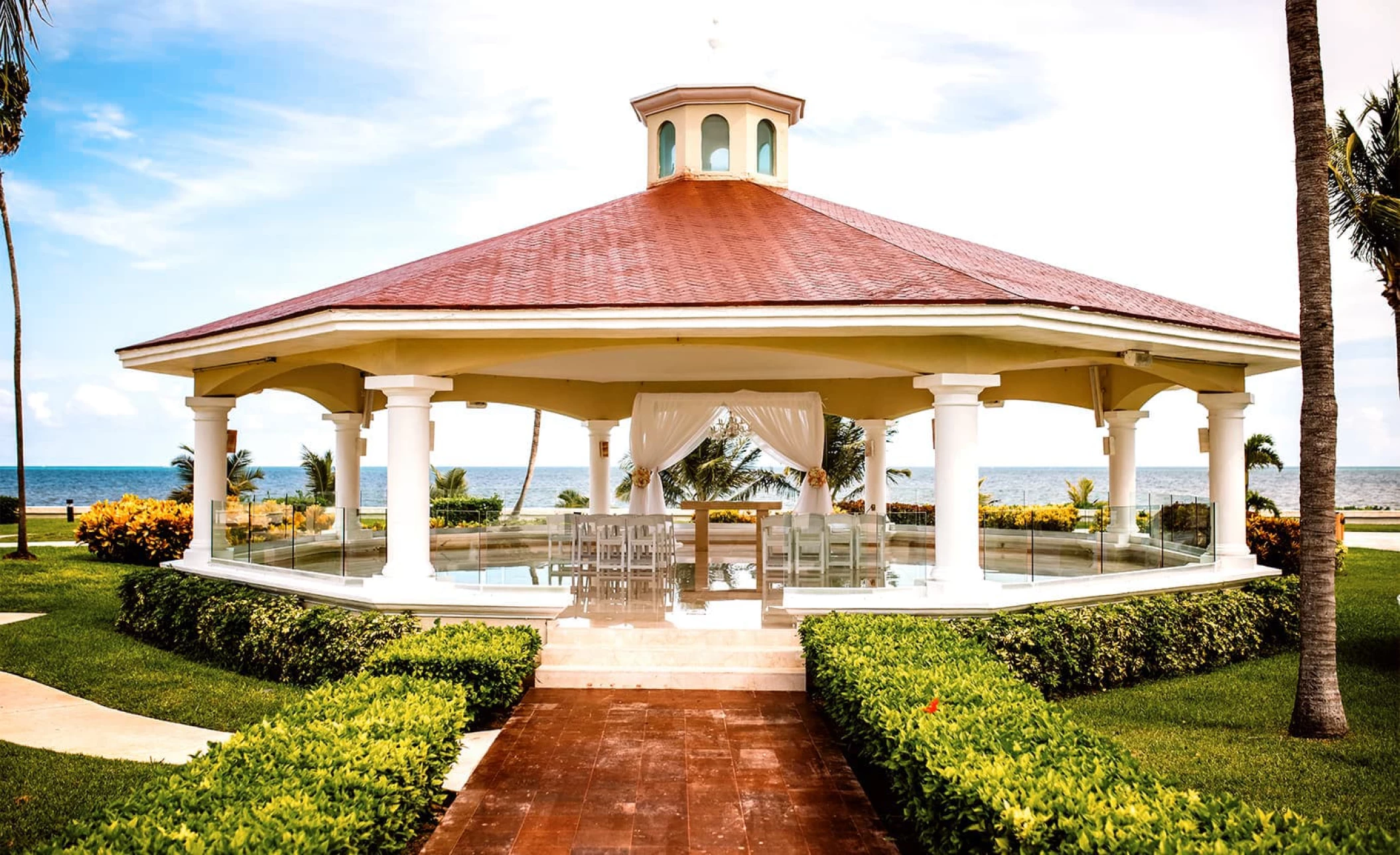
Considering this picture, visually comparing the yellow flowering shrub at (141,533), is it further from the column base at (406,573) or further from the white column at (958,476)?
the white column at (958,476)

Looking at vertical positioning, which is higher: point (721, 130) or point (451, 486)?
point (721, 130)

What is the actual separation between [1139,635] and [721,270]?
610cm

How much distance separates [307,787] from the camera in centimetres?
481

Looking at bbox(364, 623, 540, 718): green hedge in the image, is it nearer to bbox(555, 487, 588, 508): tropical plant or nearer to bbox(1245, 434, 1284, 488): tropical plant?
bbox(555, 487, 588, 508): tropical plant

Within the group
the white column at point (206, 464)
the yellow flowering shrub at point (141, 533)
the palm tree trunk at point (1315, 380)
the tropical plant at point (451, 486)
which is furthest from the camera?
the tropical plant at point (451, 486)

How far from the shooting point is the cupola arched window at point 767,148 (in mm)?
16594

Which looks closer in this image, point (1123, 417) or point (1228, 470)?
point (1228, 470)

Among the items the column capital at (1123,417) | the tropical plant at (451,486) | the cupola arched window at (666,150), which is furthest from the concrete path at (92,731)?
the tropical plant at (451,486)

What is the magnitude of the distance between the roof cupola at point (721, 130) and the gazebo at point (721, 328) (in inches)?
1.3

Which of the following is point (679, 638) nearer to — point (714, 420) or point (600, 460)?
point (714, 420)

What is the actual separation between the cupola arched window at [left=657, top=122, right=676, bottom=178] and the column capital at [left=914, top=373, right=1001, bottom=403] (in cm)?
755

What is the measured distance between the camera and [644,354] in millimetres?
13508

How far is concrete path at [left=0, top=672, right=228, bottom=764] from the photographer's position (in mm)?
8195

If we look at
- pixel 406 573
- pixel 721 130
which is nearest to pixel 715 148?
pixel 721 130
